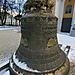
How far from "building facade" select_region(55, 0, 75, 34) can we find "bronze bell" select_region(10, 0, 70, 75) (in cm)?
730

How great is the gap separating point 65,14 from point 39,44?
797 cm

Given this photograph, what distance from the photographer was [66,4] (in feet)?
28.3

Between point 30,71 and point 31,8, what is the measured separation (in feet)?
2.07

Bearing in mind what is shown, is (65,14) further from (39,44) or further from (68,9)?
(39,44)

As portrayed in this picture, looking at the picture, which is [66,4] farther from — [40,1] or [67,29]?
[40,1]

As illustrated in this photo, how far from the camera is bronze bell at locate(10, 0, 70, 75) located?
1188mm

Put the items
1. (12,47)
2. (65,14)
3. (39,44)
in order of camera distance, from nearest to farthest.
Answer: (39,44) < (12,47) < (65,14)

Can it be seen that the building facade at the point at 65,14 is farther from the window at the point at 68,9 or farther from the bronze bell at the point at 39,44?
the bronze bell at the point at 39,44

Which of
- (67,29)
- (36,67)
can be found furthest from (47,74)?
(67,29)

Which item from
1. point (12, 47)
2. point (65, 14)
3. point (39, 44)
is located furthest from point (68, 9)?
point (39, 44)

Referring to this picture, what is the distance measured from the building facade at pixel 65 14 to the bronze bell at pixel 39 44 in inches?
287

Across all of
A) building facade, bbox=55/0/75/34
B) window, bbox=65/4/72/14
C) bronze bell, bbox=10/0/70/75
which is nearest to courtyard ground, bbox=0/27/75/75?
bronze bell, bbox=10/0/70/75

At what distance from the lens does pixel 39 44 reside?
1255 mm

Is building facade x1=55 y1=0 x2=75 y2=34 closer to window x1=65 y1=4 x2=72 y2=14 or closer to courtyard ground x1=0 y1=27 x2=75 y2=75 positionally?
window x1=65 y1=4 x2=72 y2=14
